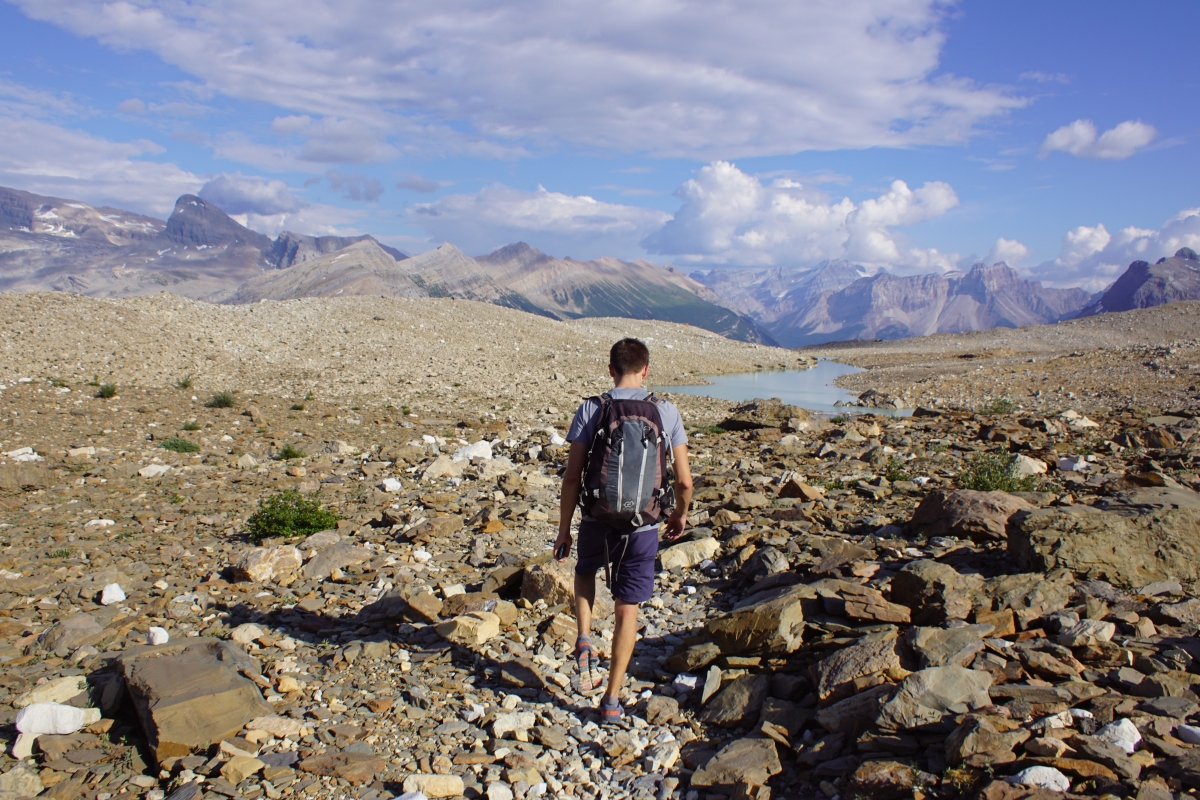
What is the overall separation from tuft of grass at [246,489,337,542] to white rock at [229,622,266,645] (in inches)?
104

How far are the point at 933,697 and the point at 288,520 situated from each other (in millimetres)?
7332

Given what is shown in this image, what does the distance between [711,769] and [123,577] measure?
612cm

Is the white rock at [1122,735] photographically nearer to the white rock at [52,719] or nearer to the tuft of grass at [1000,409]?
the white rock at [52,719]

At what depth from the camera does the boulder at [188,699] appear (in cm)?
427

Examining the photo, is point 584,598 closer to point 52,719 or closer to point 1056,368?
point 52,719

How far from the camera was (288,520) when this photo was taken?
8625 millimetres

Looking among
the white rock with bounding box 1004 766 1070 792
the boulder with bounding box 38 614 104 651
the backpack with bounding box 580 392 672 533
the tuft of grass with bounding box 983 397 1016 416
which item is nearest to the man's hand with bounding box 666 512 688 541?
the backpack with bounding box 580 392 672 533

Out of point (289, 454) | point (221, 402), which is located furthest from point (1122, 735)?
point (221, 402)

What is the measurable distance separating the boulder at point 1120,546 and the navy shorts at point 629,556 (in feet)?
11.2

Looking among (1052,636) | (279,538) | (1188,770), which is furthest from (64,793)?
(1052,636)

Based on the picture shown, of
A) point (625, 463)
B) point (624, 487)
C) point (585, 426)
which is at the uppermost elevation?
point (585, 426)

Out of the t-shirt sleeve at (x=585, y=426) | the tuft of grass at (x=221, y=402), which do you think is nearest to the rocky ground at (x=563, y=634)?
the t-shirt sleeve at (x=585, y=426)

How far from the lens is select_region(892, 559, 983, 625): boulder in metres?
5.23

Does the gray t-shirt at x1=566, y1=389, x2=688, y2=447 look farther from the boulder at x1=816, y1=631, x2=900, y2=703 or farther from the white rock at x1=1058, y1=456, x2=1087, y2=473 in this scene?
the white rock at x1=1058, y1=456, x2=1087, y2=473
